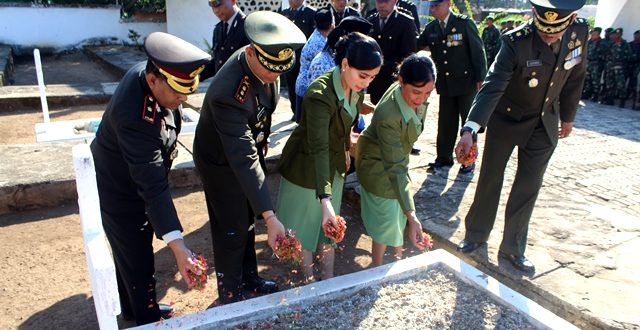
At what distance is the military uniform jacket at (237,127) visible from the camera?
2.36 m

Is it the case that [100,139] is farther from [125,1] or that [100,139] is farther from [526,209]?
[125,1]

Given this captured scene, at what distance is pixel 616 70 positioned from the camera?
1004 cm

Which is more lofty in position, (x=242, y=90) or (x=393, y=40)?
(x=393, y=40)

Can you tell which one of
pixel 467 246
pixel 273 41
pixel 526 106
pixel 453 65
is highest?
pixel 273 41

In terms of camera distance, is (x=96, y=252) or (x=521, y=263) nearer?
(x=96, y=252)

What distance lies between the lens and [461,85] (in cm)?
521

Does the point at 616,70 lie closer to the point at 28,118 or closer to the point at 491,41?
the point at 491,41

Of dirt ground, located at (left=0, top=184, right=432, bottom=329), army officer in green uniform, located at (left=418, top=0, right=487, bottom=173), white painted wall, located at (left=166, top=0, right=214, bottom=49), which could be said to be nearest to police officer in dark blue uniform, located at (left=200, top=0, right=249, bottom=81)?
dirt ground, located at (left=0, top=184, right=432, bottom=329)

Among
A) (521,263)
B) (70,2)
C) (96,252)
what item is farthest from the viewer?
(70,2)

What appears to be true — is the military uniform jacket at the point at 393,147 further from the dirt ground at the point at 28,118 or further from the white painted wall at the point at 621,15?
the white painted wall at the point at 621,15

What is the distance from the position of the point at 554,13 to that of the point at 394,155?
4.09 ft

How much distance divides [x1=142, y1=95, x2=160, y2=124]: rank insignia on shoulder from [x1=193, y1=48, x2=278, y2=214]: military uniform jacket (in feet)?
0.92

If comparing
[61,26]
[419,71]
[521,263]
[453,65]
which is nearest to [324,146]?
[419,71]

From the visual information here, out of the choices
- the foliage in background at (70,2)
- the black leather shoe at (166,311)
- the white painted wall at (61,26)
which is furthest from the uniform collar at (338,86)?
the foliage in background at (70,2)
